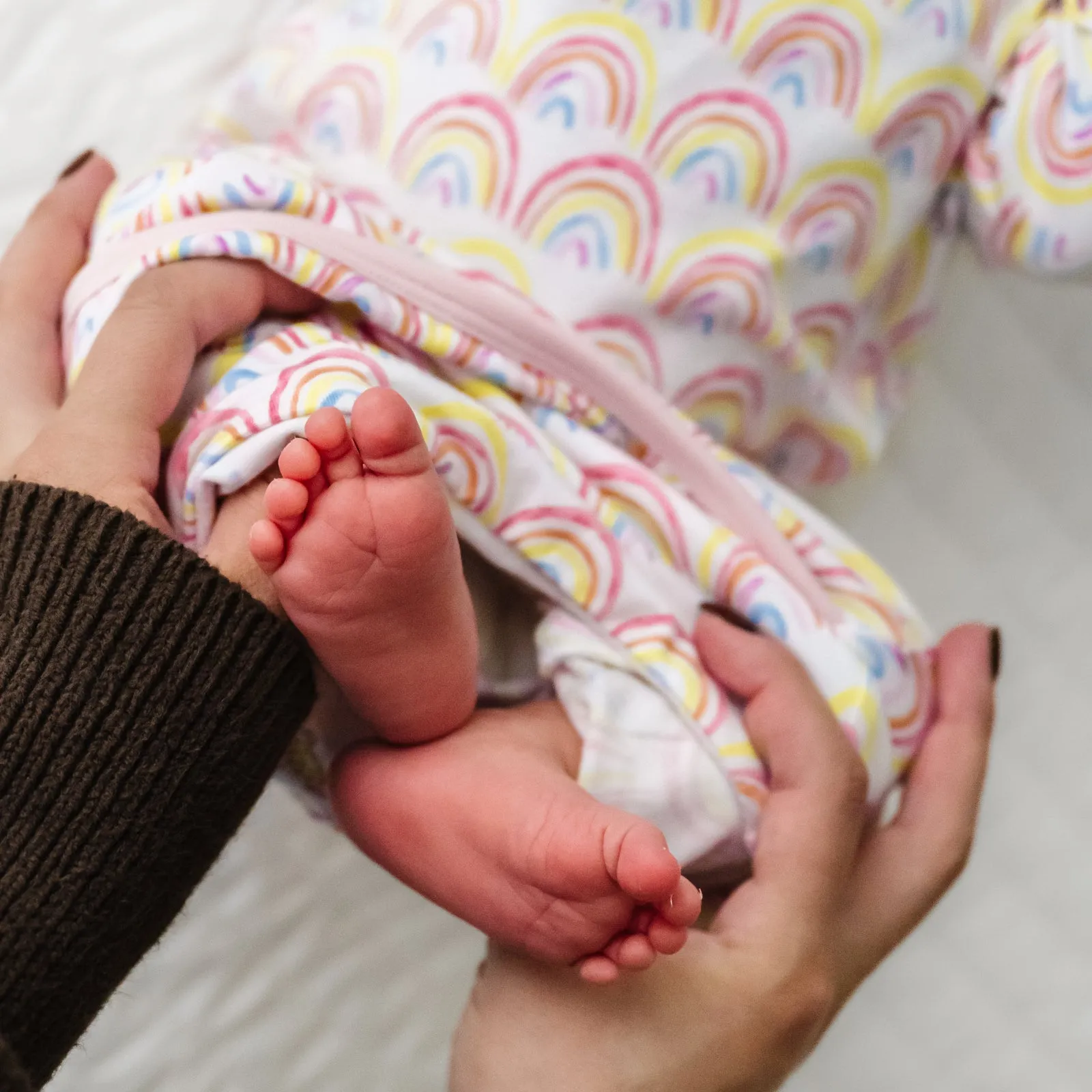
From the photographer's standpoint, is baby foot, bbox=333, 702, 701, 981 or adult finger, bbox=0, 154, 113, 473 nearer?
baby foot, bbox=333, 702, 701, 981

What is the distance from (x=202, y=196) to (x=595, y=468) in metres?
0.25

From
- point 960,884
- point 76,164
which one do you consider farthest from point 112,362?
point 960,884

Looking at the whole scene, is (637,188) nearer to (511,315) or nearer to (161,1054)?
(511,315)

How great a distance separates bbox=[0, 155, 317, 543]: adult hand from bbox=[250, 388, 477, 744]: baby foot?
89 millimetres

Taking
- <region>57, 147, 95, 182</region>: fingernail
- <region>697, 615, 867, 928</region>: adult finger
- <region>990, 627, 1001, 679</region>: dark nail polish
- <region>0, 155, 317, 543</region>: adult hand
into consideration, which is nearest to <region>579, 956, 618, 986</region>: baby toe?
<region>697, 615, 867, 928</region>: adult finger

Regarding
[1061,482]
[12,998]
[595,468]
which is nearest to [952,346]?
[1061,482]

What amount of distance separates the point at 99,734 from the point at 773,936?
13.4 inches

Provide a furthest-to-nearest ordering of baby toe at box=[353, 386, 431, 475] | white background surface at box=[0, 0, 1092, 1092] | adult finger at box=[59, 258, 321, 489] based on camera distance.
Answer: white background surface at box=[0, 0, 1092, 1092]
adult finger at box=[59, 258, 321, 489]
baby toe at box=[353, 386, 431, 475]

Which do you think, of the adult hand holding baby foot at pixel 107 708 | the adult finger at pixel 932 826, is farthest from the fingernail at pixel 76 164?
the adult finger at pixel 932 826

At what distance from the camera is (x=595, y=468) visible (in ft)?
1.99

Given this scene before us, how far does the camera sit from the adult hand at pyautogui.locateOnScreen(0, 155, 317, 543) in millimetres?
490

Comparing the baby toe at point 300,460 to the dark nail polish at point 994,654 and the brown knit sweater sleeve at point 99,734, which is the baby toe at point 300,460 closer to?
the brown knit sweater sleeve at point 99,734

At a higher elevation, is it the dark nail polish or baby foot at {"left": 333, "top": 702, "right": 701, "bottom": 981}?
the dark nail polish

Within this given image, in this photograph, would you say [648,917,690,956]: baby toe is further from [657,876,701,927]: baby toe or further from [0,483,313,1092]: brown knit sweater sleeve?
[0,483,313,1092]: brown knit sweater sleeve
